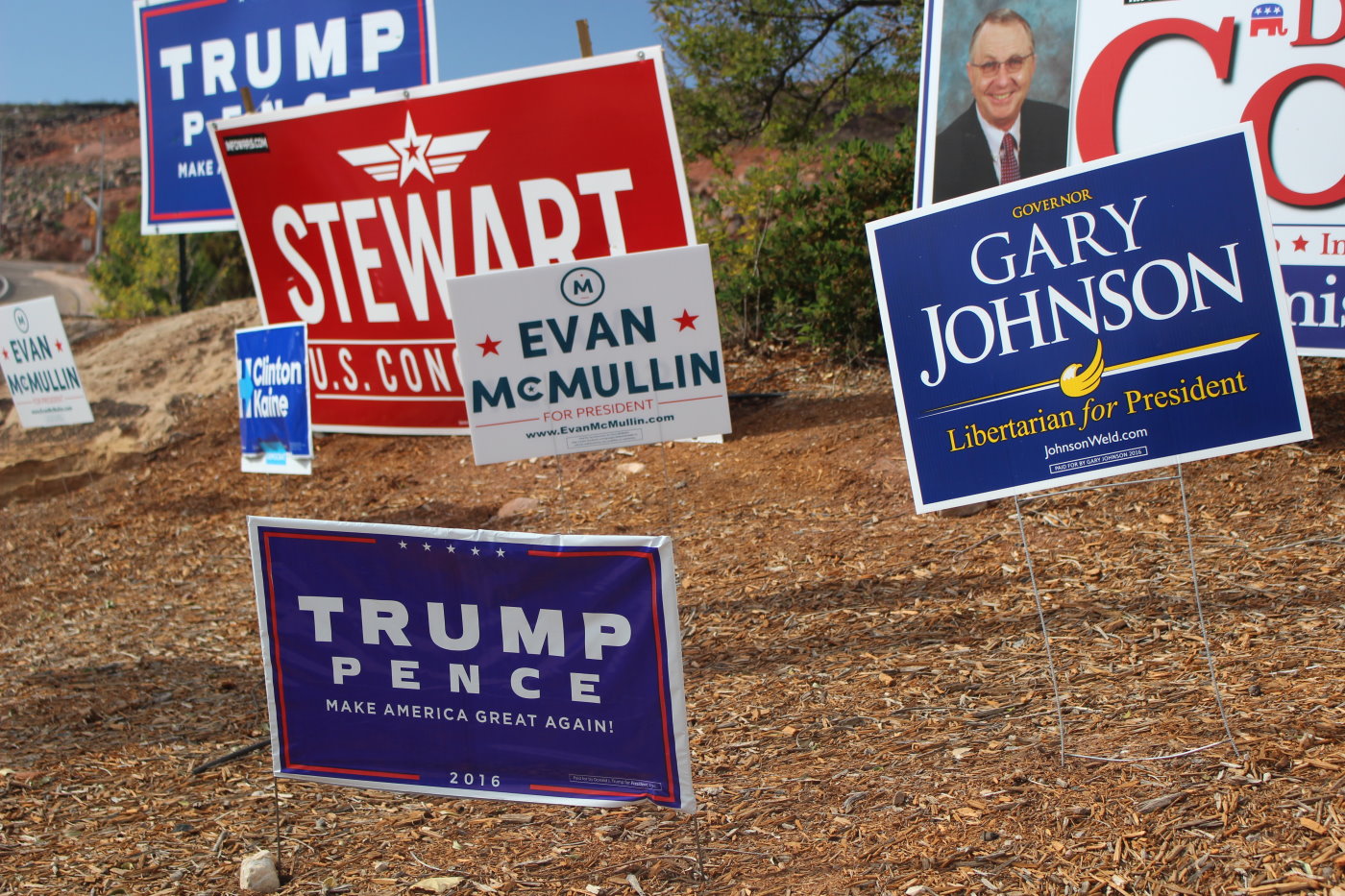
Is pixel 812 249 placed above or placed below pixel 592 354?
above

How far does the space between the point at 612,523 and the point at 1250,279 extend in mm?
4353

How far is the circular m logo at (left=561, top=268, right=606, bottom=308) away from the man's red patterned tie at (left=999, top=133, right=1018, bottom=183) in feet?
8.87

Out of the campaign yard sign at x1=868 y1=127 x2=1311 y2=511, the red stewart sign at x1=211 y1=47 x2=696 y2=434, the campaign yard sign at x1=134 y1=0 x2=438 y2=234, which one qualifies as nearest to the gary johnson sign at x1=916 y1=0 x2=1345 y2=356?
the red stewart sign at x1=211 y1=47 x2=696 y2=434

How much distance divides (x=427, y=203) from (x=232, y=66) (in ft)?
20.2

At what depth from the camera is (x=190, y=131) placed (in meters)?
12.8

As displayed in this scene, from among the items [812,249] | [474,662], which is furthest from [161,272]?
[474,662]

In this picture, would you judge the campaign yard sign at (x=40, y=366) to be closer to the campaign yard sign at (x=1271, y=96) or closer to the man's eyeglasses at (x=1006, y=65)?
the man's eyeglasses at (x=1006, y=65)

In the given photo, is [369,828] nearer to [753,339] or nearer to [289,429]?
[289,429]

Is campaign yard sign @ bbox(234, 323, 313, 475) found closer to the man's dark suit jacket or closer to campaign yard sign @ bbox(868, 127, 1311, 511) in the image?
the man's dark suit jacket

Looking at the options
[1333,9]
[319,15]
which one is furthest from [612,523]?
[319,15]

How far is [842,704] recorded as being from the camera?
14.8ft

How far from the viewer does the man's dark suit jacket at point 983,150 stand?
667cm

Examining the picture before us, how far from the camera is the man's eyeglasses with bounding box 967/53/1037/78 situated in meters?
6.70

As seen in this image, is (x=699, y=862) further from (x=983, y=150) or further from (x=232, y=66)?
(x=232, y=66)
